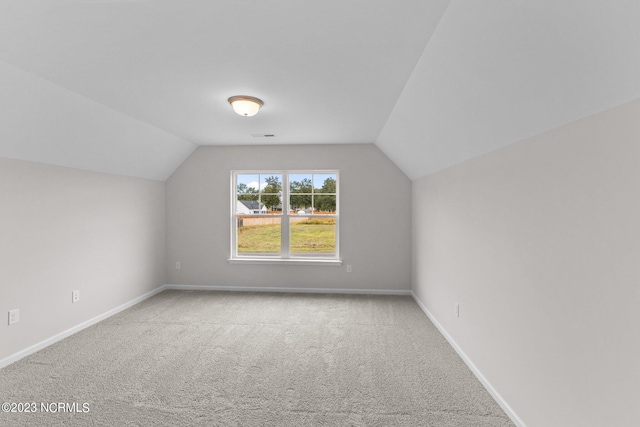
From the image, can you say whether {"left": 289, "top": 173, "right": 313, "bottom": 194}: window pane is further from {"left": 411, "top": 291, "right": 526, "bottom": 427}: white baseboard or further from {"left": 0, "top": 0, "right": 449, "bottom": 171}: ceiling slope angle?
{"left": 411, "top": 291, "right": 526, "bottom": 427}: white baseboard

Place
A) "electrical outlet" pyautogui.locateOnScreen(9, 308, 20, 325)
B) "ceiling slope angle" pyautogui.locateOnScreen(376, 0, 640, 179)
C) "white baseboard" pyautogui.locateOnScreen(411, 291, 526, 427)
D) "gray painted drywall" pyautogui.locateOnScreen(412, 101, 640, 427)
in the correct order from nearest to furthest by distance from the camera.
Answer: "ceiling slope angle" pyautogui.locateOnScreen(376, 0, 640, 179)
"gray painted drywall" pyautogui.locateOnScreen(412, 101, 640, 427)
"white baseboard" pyautogui.locateOnScreen(411, 291, 526, 427)
"electrical outlet" pyautogui.locateOnScreen(9, 308, 20, 325)

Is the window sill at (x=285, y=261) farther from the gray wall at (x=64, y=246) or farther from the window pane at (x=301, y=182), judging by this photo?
the gray wall at (x=64, y=246)

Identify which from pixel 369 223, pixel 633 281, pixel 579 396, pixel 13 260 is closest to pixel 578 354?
pixel 579 396

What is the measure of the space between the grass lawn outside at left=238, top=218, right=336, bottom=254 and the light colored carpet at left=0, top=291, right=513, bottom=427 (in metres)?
1.34

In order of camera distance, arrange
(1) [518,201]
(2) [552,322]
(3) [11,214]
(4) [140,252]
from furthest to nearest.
A: (4) [140,252], (3) [11,214], (1) [518,201], (2) [552,322]

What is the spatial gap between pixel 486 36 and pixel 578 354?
1560 millimetres

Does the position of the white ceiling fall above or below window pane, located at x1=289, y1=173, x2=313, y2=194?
above

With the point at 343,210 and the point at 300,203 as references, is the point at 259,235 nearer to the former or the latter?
the point at 300,203

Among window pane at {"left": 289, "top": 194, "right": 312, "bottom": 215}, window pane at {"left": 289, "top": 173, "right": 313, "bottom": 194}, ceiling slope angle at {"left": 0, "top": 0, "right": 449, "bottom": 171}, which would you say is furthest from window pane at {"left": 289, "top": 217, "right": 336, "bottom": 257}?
ceiling slope angle at {"left": 0, "top": 0, "right": 449, "bottom": 171}

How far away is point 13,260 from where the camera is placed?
2.62m

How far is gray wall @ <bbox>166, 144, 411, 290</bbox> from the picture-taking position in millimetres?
4590

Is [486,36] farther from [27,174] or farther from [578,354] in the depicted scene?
[27,174]

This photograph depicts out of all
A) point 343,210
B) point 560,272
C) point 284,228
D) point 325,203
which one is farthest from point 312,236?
point 560,272

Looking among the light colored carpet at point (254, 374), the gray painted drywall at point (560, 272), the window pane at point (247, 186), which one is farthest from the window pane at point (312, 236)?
the gray painted drywall at point (560, 272)
